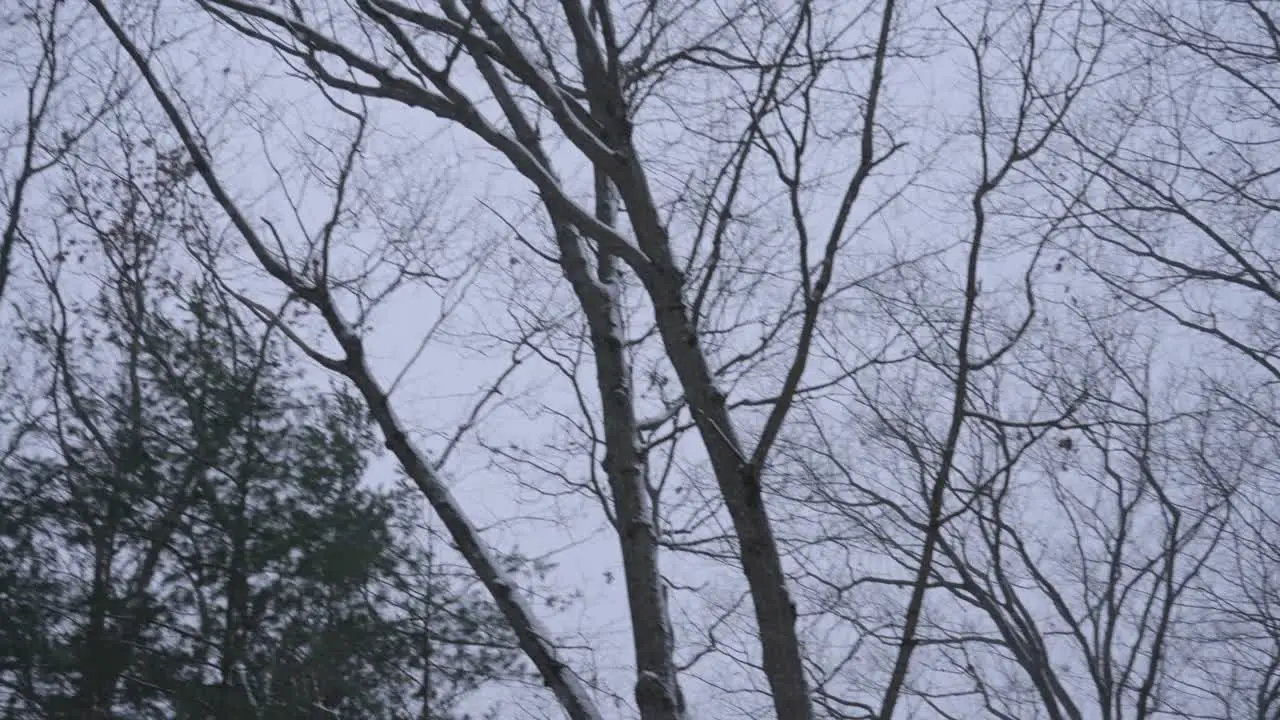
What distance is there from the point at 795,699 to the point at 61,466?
13.4 ft

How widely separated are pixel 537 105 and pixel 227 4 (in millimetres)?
1557

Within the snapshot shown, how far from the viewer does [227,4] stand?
3.93 meters

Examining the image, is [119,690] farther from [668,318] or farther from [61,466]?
[668,318]

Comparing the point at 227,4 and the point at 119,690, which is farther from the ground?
the point at 227,4

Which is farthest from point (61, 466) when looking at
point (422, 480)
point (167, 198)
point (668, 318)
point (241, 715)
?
point (668, 318)

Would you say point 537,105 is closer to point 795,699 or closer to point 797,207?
point 797,207

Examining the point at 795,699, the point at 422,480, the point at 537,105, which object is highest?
the point at 537,105

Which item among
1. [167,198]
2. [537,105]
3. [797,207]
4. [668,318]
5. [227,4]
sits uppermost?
[167,198]

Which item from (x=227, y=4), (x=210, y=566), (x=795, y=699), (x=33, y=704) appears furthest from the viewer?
(x=210, y=566)

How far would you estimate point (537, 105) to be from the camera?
5.17 meters

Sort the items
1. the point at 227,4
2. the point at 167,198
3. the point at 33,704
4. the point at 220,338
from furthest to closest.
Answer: the point at 167,198 → the point at 220,338 → the point at 33,704 → the point at 227,4

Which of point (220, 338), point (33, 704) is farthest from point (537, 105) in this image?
point (33, 704)

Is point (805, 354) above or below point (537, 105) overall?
below

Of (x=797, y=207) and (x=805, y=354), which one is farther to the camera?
(x=797, y=207)
